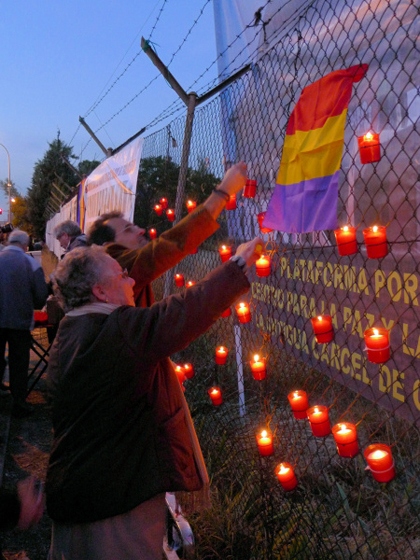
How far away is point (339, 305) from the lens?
8.54 ft

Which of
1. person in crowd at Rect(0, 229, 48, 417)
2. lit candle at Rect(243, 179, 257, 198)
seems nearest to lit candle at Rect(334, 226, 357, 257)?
lit candle at Rect(243, 179, 257, 198)

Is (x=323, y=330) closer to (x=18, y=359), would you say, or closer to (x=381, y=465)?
(x=381, y=465)

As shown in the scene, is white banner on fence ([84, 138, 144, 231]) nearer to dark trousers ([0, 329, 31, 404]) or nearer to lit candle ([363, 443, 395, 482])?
dark trousers ([0, 329, 31, 404])

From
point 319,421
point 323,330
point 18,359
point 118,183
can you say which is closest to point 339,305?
point 323,330

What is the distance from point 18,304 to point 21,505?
3926 mm

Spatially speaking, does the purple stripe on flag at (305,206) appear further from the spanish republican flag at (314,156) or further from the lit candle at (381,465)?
the lit candle at (381,465)

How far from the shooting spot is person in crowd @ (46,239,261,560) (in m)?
1.90

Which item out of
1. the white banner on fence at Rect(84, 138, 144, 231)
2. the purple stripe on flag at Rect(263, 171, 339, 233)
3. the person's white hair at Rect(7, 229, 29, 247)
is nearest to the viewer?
the purple stripe on flag at Rect(263, 171, 339, 233)

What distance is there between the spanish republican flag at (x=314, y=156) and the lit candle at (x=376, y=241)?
43cm

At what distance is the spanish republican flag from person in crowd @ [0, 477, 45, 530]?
1563 mm

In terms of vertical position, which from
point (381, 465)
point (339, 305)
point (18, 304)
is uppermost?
point (339, 305)

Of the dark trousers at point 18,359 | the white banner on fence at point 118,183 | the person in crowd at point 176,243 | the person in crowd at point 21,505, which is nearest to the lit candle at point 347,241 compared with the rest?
the person in crowd at point 176,243

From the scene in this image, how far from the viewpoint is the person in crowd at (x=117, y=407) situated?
1903mm

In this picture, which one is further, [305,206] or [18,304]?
[18,304]
